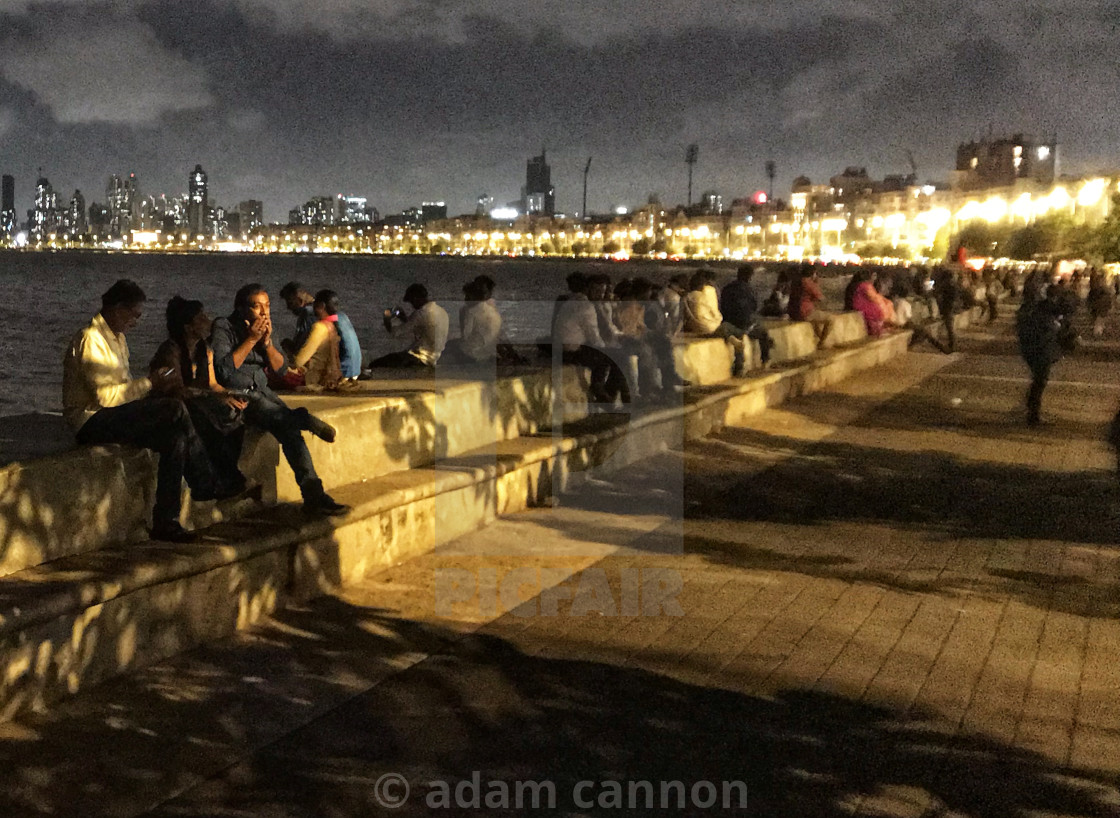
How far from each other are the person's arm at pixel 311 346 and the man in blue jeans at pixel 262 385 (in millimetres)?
1627

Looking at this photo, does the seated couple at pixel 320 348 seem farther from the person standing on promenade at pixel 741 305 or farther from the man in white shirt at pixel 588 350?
the person standing on promenade at pixel 741 305

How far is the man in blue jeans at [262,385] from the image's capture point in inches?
291

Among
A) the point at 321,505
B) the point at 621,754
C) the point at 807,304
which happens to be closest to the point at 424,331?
the point at 321,505

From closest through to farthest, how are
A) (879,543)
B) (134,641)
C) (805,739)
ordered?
(805,739) → (134,641) → (879,543)

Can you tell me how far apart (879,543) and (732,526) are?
1.00 m

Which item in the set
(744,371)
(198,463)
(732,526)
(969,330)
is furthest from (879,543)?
(969,330)

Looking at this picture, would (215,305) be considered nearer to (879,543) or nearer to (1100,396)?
(1100,396)

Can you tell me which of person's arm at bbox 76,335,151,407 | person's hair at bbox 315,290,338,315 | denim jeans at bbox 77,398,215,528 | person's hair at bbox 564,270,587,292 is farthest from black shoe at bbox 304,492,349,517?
person's hair at bbox 564,270,587,292

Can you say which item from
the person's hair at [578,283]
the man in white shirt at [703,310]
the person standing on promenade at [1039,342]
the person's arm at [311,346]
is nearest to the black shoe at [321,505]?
the person's arm at [311,346]

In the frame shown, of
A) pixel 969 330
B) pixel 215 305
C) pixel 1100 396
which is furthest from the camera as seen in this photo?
pixel 215 305

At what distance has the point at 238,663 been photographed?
6.05 meters

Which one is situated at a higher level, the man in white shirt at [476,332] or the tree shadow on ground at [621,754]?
the man in white shirt at [476,332]

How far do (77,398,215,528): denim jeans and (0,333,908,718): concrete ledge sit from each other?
0.98 ft

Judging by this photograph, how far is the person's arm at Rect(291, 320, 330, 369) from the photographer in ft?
34.4
